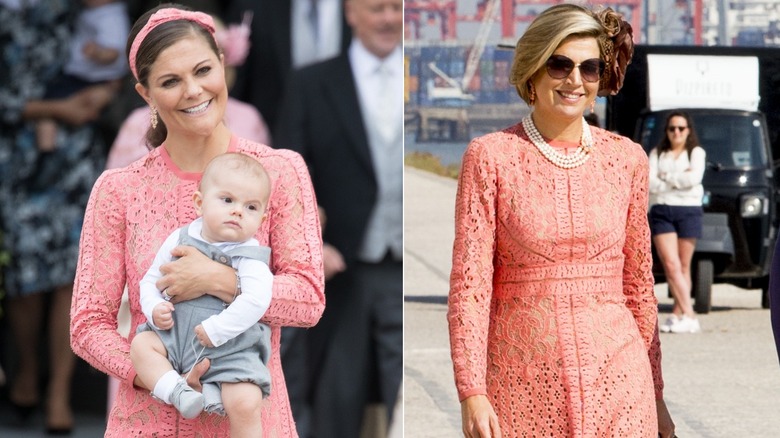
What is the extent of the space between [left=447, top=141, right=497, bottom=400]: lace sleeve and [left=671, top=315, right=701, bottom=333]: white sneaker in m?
9.70

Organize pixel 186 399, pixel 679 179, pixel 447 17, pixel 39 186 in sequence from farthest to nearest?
1. pixel 447 17
2. pixel 679 179
3. pixel 39 186
4. pixel 186 399

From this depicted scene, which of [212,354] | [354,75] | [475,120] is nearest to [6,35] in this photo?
[354,75]

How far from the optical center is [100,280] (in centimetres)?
318

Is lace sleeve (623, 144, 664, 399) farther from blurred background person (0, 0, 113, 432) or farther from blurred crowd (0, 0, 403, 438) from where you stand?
blurred background person (0, 0, 113, 432)

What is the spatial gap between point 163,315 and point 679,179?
32.1 feet

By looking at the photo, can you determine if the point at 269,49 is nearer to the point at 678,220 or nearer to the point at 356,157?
the point at 356,157

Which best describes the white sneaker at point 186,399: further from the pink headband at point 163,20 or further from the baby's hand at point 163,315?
the pink headband at point 163,20

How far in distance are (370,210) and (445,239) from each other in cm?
1680

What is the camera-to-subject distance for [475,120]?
2853cm

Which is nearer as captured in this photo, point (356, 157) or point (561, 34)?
point (561, 34)

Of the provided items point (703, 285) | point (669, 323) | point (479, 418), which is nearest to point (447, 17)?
point (703, 285)

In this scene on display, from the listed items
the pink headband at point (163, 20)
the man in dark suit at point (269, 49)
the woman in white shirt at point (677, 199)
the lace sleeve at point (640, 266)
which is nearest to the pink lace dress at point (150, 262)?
the pink headband at point (163, 20)

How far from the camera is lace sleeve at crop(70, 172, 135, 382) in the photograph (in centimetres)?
316

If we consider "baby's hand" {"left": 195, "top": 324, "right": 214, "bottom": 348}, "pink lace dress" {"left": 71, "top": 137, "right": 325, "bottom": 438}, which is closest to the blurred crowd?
"pink lace dress" {"left": 71, "top": 137, "right": 325, "bottom": 438}
